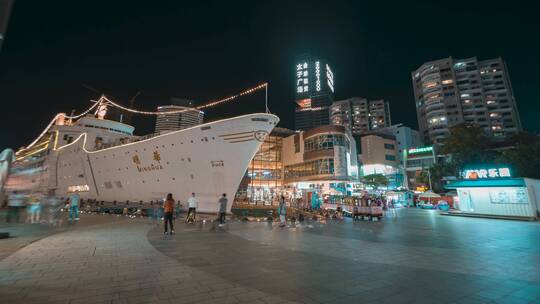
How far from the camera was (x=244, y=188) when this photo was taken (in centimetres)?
6556

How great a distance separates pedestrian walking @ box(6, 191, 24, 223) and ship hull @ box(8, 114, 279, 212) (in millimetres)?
8858

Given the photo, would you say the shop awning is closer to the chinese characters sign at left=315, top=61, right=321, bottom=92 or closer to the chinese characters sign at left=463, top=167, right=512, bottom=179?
the chinese characters sign at left=463, top=167, right=512, bottom=179

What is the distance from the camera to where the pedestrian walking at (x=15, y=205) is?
12.4 meters

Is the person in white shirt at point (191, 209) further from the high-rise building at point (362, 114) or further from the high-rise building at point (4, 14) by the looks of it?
the high-rise building at point (362, 114)

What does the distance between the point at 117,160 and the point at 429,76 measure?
310 ft

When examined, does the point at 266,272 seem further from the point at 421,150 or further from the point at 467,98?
the point at 467,98

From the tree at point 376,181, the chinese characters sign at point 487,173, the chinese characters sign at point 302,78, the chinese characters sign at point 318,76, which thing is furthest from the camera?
the chinese characters sign at point 318,76

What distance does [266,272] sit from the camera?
4.76m

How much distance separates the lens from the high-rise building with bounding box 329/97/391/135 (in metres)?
127

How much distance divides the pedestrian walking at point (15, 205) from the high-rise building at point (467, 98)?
288 ft

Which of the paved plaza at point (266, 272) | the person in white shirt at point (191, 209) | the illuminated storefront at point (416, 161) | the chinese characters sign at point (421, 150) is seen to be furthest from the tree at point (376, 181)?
the person in white shirt at point (191, 209)

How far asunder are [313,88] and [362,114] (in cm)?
3889

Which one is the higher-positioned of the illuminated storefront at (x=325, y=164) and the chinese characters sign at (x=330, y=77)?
the chinese characters sign at (x=330, y=77)

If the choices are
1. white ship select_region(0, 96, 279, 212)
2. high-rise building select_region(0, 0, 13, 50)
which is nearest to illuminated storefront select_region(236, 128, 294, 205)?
white ship select_region(0, 96, 279, 212)
